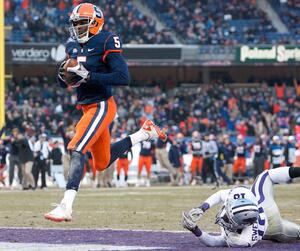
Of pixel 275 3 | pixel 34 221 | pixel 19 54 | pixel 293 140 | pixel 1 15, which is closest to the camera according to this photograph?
pixel 34 221

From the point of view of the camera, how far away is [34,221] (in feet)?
34.9

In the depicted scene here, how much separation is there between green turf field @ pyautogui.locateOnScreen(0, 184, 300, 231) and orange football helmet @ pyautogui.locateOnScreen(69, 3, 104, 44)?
2.08 m

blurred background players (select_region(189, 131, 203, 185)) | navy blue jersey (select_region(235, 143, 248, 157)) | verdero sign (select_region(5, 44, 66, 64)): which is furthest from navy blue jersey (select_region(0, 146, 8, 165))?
verdero sign (select_region(5, 44, 66, 64))

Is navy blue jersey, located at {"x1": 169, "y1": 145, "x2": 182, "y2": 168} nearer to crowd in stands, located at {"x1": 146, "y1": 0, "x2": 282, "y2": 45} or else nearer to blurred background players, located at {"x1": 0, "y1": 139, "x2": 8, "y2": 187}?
blurred background players, located at {"x1": 0, "y1": 139, "x2": 8, "y2": 187}

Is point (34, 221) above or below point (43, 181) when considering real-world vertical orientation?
above

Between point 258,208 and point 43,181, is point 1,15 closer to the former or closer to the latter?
point 43,181

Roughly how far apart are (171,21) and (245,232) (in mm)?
29054

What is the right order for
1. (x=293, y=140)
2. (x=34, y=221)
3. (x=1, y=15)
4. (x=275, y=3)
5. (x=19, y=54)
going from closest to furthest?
(x=34, y=221) → (x=1, y=15) → (x=293, y=140) → (x=19, y=54) → (x=275, y=3)

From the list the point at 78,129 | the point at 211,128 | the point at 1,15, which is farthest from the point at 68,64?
the point at 211,128

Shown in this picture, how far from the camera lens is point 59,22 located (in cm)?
3453

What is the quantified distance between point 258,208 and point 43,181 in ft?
49.8

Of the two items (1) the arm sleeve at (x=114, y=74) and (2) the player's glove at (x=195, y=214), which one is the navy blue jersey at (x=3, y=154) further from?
(2) the player's glove at (x=195, y=214)

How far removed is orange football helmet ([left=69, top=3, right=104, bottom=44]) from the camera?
8547mm

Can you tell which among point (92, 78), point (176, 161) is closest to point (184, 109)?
point (176, 161)
